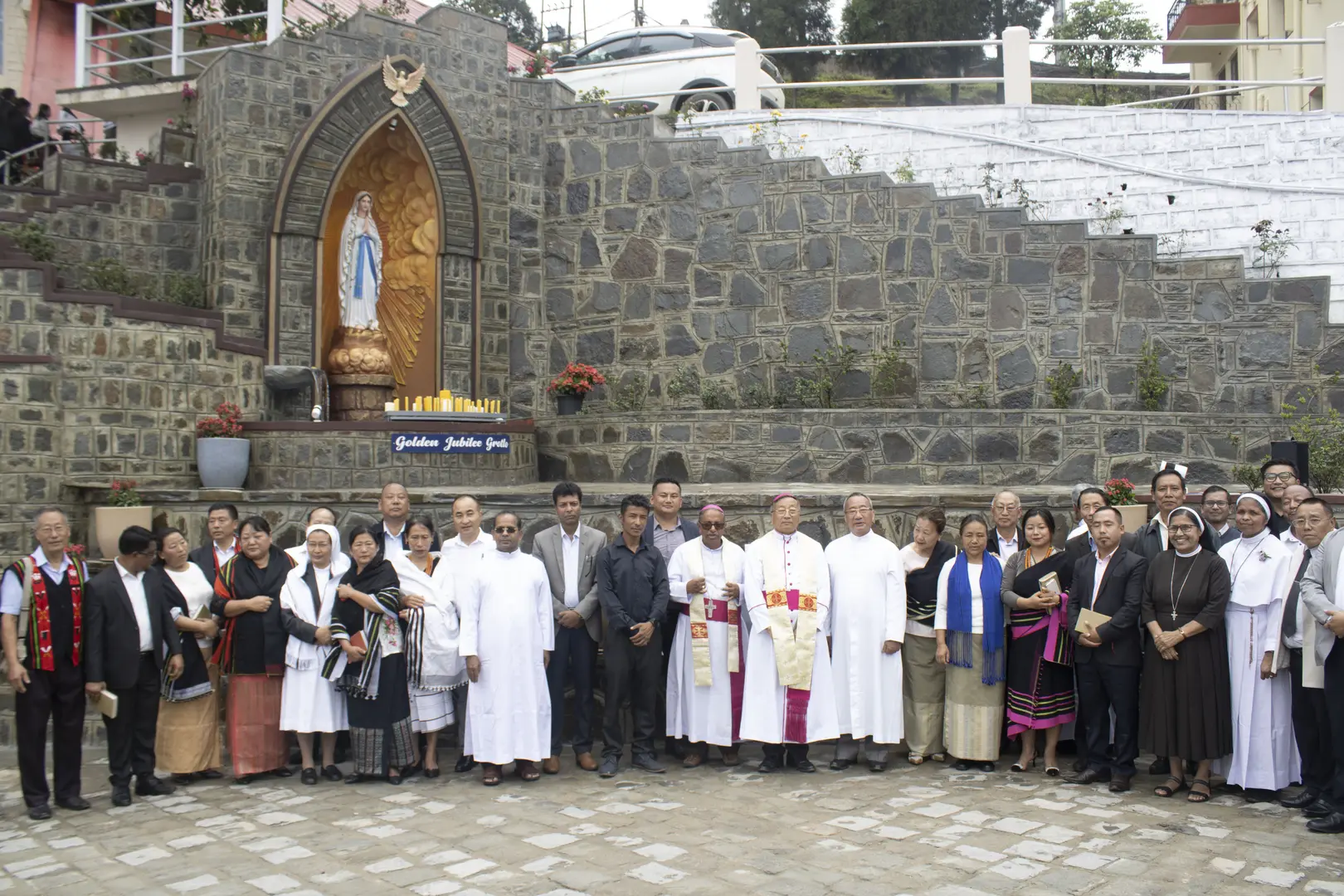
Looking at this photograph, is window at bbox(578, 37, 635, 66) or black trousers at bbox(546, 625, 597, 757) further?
window at bbox(578, 37, 635, 66)

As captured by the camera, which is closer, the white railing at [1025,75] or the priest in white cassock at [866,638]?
the priest in white cassock at [866,638]

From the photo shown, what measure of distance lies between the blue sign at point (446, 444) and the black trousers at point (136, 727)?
4.70 metres

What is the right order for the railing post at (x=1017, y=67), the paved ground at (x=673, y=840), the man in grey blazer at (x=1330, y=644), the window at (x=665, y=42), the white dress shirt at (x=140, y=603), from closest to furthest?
the paved ground at (x=673, y=840), the man in grey blazer at (x=1330, y=644), the white dress shirt at (x=140, y=603), the railing post at (x=1017, y=67), the window at (x=665, y=42)

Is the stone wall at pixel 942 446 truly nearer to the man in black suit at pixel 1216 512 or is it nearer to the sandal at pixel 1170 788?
the man in black suit at pixel 1216 512

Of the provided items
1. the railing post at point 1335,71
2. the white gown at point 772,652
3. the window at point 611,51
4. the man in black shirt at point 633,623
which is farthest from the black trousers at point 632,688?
the window at point 611,51

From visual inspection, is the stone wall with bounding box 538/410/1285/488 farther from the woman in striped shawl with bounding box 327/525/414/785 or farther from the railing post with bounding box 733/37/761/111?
the woman in striped shawl with bounding box 327/525/414/785

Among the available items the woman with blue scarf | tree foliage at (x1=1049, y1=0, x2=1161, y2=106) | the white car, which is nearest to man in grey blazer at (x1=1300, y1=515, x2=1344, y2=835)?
the woman with blue scarf

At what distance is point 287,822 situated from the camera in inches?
250

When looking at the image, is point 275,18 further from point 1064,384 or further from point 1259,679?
point 1259,679

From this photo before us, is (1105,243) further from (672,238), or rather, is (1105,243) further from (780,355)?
(672,238)

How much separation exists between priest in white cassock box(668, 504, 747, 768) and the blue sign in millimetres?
4667

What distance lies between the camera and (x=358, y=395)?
12.9 meters

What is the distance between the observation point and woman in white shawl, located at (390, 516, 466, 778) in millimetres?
7312

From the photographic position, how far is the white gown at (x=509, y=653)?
23.5 feet
